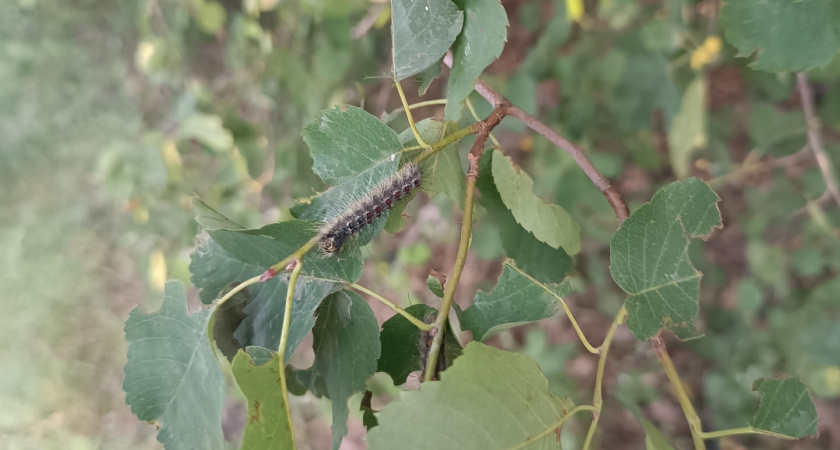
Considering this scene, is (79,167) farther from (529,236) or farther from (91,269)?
(529,236)

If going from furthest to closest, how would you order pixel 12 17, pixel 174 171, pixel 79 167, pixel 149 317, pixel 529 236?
pixel 79 167 → pixel 12 17 → pixel 174 171 → pixel 529 236 → pixel 149 317

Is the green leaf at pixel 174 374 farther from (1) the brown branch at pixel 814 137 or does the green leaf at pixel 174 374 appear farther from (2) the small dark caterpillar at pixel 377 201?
(1) the brown branch at pixel 814 137

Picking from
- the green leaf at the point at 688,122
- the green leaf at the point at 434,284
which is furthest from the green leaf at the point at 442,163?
the green leaf at the point at 688,122

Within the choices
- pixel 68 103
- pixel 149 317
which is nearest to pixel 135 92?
pixel 68 103

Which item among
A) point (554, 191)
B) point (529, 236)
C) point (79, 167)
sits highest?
point (79, 167)

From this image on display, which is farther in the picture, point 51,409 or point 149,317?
point 51,409

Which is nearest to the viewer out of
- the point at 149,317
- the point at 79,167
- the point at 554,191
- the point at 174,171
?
the point at 149,317

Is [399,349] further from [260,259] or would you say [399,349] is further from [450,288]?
[260,259]

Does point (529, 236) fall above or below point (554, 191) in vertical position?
above
